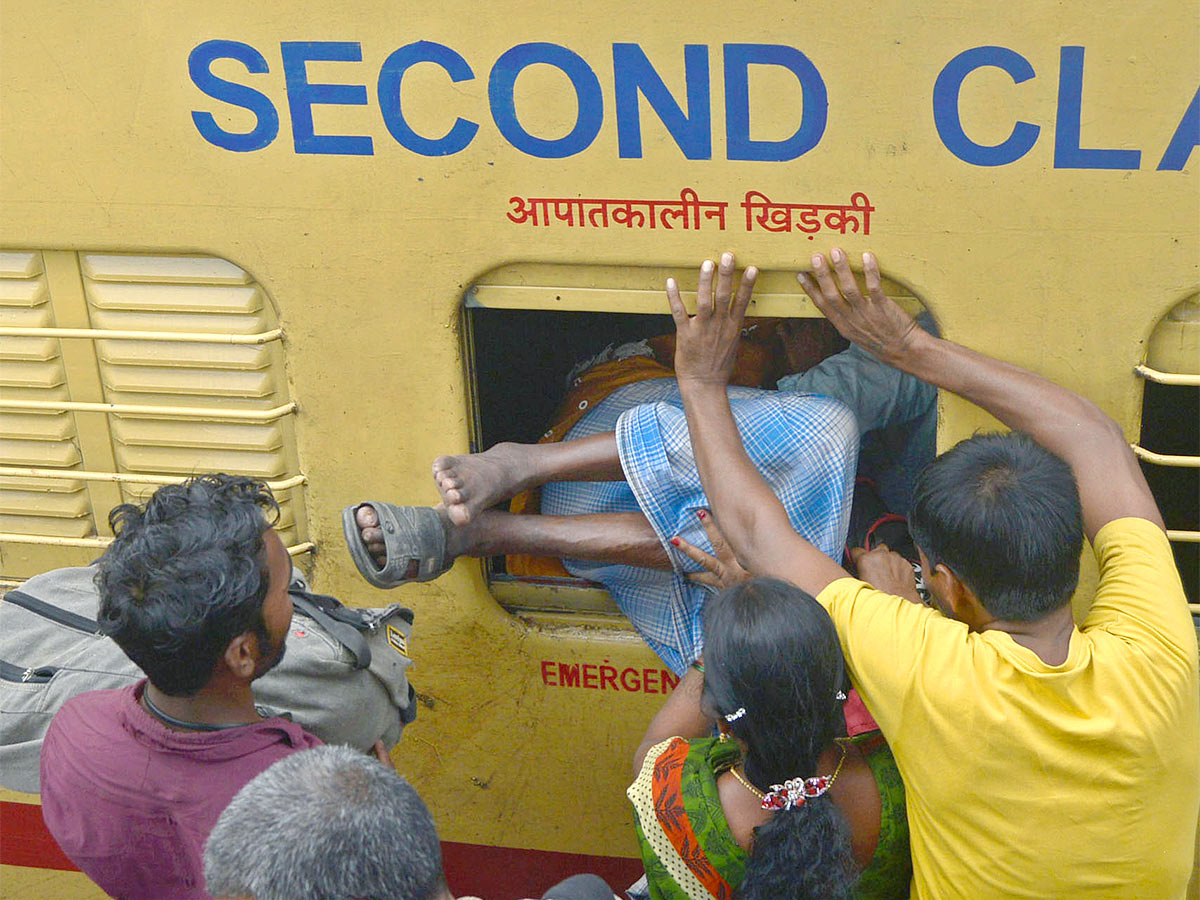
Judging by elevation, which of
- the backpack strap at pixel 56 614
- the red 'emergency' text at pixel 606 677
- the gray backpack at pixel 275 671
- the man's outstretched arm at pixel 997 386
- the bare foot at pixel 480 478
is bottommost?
the red 'emergency' text at pixel 606 677

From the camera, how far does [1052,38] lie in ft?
6.30

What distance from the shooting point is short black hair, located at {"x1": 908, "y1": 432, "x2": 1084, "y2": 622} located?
5.53ft

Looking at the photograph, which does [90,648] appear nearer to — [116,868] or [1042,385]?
[116,868]

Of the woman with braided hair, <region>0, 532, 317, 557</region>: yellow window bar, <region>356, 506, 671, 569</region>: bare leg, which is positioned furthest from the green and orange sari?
<region>0, 532, 317, 557</region>: yellow window bar

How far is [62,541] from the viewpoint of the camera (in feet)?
8.85

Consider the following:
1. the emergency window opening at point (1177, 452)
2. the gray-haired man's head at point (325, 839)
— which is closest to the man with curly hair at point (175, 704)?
the gray-haired man's head at point (325, 839)

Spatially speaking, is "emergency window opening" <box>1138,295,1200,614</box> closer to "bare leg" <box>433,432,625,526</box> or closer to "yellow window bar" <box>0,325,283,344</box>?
"bare leg" <box>433,432,625,526</box>

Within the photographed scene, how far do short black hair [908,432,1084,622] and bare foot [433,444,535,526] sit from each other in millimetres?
953

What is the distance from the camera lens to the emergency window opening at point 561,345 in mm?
2285

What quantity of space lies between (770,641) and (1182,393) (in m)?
2.02

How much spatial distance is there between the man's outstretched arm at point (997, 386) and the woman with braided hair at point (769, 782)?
57cm

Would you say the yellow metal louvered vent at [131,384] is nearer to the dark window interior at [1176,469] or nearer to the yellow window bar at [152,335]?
the yellow window bar at [152,335]

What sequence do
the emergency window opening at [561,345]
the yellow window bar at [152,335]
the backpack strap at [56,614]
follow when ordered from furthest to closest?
1. the yellow window bar at [152,335]
2. the emergency window opening at [561,345]
3. the backpack strap at [56,614]

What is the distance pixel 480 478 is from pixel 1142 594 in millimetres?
1262
